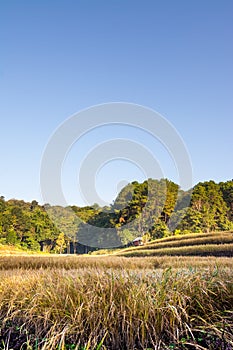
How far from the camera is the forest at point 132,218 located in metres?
33.2

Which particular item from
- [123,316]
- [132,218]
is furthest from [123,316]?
[132,218]

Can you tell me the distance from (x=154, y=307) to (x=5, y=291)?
1854 mm

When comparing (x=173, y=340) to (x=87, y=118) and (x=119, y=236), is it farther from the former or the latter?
(x=119, y=236)

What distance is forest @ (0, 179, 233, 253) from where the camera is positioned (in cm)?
3325

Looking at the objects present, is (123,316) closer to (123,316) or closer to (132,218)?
(123,316)

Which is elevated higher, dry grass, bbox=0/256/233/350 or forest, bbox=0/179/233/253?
forest, bbox=0/179/233/253

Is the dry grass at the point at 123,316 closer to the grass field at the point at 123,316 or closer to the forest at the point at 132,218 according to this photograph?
the grass field at the point at 123,316

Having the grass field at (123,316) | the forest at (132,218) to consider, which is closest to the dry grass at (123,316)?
the grass field at (123,316)

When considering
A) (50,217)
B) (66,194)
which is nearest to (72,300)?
(66,194)

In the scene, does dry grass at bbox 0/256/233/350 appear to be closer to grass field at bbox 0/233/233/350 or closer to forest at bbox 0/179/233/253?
grass field at bbox 0/233/233/350

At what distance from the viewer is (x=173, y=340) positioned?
→ 2451 mm

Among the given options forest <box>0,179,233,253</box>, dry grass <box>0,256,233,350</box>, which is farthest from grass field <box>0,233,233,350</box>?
forest <box>0,179,233,253</box>

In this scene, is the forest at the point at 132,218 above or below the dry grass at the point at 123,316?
above

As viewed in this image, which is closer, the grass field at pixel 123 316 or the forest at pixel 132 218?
the grass field at pixel 123 316
